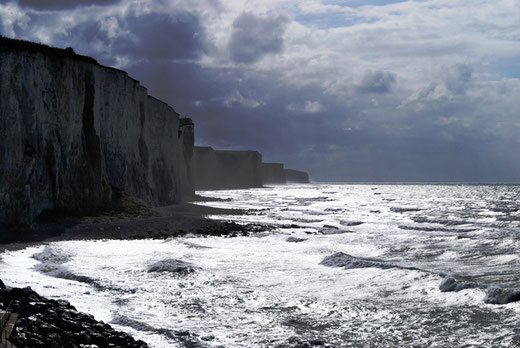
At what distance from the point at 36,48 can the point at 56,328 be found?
2222 centimetres

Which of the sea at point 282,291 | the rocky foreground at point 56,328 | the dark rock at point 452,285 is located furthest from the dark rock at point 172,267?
the dark rock at point 452,285

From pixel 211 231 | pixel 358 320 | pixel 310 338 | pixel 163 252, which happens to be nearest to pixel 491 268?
pixel 358 320

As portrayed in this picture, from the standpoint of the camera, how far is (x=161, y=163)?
51.7 metres

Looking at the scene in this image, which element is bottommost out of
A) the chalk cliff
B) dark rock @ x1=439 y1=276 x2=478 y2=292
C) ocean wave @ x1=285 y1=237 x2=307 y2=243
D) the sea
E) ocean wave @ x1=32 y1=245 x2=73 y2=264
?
ocean wave @ x1=285 y1=237 x2=307 y2=243

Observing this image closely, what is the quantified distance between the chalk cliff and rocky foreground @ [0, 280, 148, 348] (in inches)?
5061

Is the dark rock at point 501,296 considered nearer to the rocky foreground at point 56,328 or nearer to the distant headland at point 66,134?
the rocky foreground at point 56,328

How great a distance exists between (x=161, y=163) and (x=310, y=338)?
44317mm

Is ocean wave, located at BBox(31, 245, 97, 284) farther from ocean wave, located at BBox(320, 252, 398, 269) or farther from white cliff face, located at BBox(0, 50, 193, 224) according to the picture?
ocean wave, located at BBox(320, 252, 398, 269)

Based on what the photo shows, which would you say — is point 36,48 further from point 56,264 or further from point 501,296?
point 501,296

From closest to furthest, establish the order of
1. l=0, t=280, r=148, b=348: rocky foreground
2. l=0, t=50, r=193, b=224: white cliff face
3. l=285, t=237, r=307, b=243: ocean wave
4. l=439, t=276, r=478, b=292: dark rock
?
l=0, t=280, r=148, b=348: rocky foreground < l=439, t=276, r=478, b=292: dark rock < l=0, t=50, r=193, b=224: white cliff face < l=285, t=237, r=307, b=243: ocean wave

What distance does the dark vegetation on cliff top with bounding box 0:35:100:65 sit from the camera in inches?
973

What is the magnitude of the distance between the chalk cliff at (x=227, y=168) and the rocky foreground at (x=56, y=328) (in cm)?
12856

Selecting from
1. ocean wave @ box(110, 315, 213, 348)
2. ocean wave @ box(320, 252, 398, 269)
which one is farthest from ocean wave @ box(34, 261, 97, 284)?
ocean wave @ box(320, 252, 398, 269)

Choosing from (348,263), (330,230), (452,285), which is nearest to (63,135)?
(330,230)
